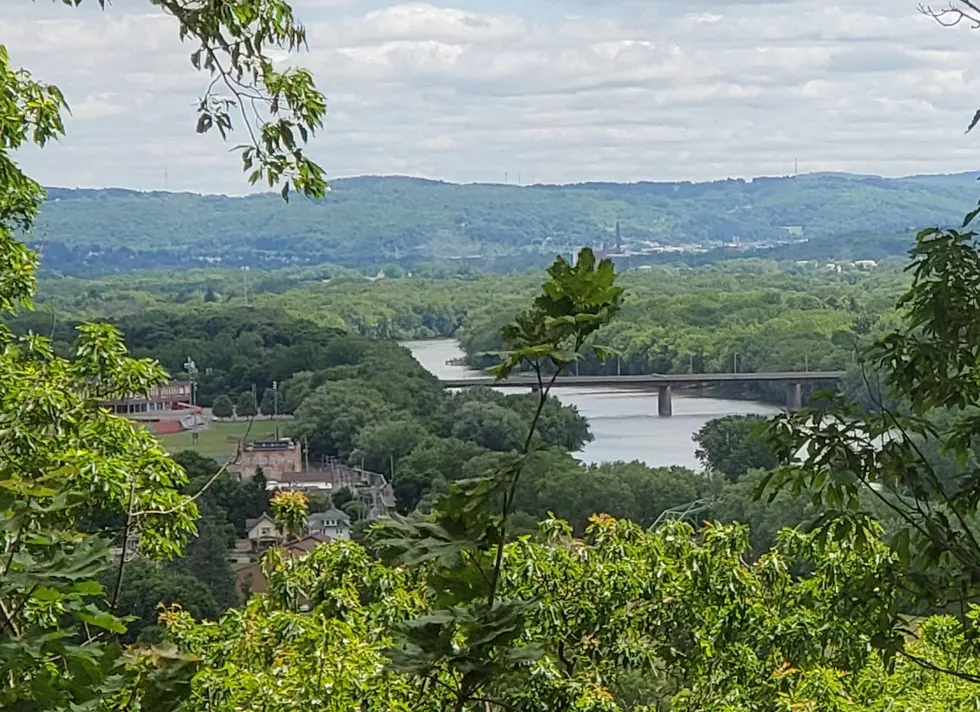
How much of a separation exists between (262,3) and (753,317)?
12.1 m

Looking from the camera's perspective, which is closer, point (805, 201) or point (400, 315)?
point (400, 315)

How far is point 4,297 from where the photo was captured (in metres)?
3.72

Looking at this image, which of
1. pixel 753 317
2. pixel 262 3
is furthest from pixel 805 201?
pixel 262 3

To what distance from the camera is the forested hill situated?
1126cm

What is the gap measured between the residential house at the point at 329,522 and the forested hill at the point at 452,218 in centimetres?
273

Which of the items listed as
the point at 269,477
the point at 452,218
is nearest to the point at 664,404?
the point at 269,477

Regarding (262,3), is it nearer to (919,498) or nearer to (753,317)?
(919,498)

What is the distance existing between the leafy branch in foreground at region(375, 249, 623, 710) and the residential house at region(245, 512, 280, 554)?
501 centimetres

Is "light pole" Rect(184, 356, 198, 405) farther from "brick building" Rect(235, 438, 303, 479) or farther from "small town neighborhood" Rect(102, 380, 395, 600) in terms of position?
"brick building" Rect(235, 438, 303, 479)

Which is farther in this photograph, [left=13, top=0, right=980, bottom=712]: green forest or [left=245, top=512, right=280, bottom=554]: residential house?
[left=245, top=512, right=280, bottom=554]: residential house

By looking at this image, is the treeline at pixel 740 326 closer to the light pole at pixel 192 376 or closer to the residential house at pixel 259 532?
the residential house at pixel 259 532

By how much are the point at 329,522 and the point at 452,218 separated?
36.7ft

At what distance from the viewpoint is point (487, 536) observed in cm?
104

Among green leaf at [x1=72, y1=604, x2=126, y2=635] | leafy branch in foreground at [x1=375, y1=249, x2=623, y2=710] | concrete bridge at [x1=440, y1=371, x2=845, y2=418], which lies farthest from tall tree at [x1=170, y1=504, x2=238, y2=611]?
leafy branch in foreground at [x1=375, y1=249, x2=623, y2=710]
